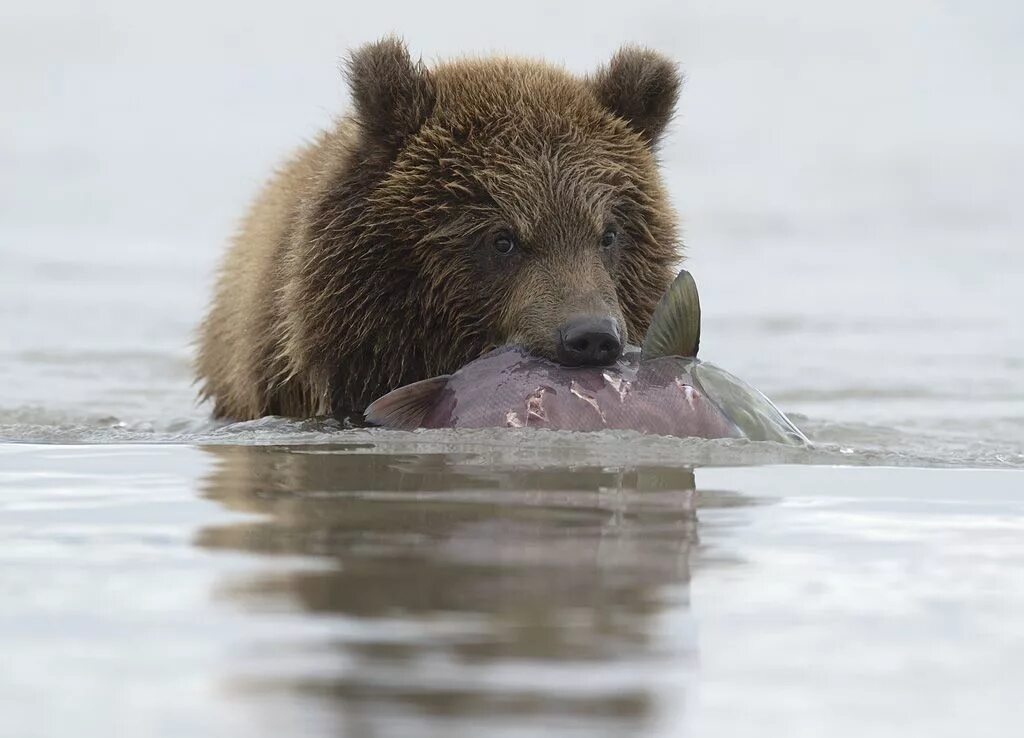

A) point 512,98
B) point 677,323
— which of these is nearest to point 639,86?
point 512,98

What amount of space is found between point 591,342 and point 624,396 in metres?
0.23

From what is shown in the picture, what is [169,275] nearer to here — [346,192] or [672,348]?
[346,192]

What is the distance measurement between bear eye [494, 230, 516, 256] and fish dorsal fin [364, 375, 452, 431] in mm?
699

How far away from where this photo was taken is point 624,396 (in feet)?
18.8

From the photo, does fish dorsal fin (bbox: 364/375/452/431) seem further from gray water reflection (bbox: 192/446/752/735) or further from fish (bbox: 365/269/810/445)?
gray water reflection (bbox: 192/446/752/735)

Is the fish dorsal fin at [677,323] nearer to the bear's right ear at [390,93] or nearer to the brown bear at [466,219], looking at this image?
the brown bear at [466,219]

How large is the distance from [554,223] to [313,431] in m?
1.22

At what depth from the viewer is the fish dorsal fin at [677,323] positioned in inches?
221

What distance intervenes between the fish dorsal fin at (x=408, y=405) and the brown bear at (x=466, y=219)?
1.35 feet

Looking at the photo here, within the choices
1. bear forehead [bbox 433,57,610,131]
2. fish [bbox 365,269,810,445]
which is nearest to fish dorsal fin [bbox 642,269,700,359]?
fish [bbox 365,269,810,445]

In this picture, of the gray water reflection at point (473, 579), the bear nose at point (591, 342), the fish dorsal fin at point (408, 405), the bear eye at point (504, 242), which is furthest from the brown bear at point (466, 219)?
the gray water reflection at point (473, 579)

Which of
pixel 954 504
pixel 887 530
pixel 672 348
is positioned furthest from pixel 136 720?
pixel 672 348

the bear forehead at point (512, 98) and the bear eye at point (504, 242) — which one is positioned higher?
the bear forehead at point (512, 98)

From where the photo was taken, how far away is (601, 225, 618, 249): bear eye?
661 cm
